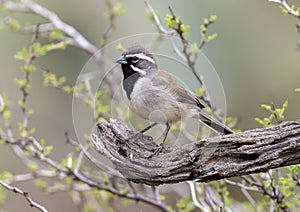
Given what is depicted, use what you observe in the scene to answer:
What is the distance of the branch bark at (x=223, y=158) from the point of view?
7.55 ft

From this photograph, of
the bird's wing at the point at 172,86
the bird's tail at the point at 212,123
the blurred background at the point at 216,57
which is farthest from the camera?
the blurred background at the point at 216,57

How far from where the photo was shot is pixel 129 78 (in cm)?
283

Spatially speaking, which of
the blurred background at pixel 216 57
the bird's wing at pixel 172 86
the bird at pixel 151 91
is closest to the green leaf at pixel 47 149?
the bird at pixel 151 91

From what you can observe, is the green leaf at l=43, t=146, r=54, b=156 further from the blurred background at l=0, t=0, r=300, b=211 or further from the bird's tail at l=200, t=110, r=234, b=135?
the blurred background at l=0, t=0, r=300, b=211

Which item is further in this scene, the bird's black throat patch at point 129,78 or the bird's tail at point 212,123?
the bird's tail at point 212,123

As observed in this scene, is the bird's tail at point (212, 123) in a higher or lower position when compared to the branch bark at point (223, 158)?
higher

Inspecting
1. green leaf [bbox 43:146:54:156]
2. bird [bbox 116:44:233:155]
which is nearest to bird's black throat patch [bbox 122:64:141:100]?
bird [bbox 116:44:233:155]

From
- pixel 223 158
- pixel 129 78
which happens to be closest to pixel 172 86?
pixel 129 78

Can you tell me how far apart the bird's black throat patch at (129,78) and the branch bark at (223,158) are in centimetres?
42

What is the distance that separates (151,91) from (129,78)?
154 mm

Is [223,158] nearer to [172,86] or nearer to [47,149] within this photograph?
[172,86]

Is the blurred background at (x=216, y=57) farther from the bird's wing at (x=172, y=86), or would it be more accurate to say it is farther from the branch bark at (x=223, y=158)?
the branch bark at (x=223, y=158)

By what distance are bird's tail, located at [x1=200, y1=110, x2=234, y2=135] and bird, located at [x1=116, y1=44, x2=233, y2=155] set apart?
0.16m

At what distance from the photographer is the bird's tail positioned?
9.75 ft
